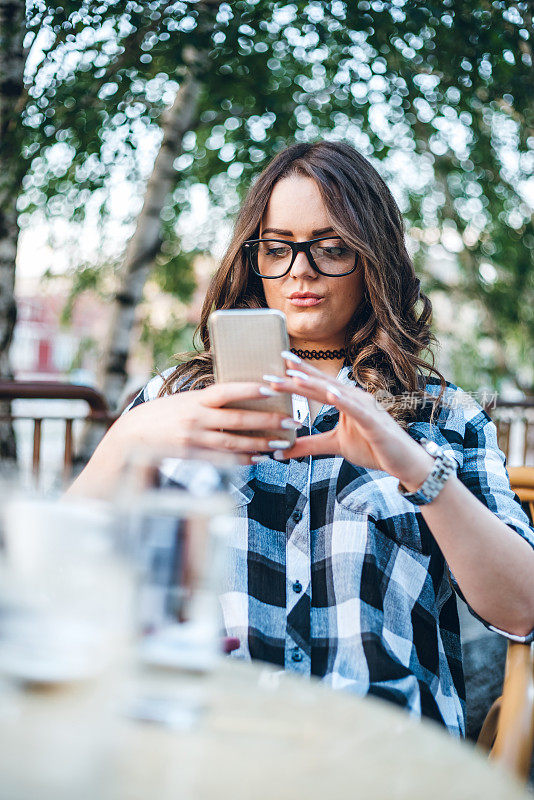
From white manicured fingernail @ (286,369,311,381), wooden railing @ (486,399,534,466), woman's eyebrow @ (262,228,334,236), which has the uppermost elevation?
woman's eyebrow @ (262,228,334,236)

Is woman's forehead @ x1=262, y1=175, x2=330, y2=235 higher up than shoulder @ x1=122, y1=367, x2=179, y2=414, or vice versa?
woman's forehead @ x1=262, y1=175, x2=330, y2=235

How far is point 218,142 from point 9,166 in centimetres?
263

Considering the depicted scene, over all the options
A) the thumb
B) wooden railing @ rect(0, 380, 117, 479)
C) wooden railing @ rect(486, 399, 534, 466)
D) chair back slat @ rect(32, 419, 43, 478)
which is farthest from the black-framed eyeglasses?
wooden railing @ rect(486, 399, 534, 466)

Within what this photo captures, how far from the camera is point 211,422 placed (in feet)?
3.58

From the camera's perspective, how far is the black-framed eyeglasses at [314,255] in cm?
160

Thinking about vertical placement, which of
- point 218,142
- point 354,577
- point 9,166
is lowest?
point 354,577

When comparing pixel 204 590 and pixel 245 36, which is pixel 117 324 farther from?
pixel 204 590

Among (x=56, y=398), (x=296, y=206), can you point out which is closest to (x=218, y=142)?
(x=56, y=398)

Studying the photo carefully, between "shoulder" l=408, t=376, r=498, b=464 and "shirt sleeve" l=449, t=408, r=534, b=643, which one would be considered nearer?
"shirt sleeve" l=449, t=408, r=534, b=643

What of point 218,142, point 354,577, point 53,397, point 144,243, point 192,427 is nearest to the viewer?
point 192,427

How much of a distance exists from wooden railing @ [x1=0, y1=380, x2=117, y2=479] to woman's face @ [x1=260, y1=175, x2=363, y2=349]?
1425 mm

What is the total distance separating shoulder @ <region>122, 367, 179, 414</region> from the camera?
1691 millimetres

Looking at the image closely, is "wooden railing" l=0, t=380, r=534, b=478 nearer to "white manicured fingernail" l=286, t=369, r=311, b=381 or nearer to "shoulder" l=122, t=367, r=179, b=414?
"shoulder" l=122, t=367, r=179, b=414

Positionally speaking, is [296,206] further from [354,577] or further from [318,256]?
[354,577]
